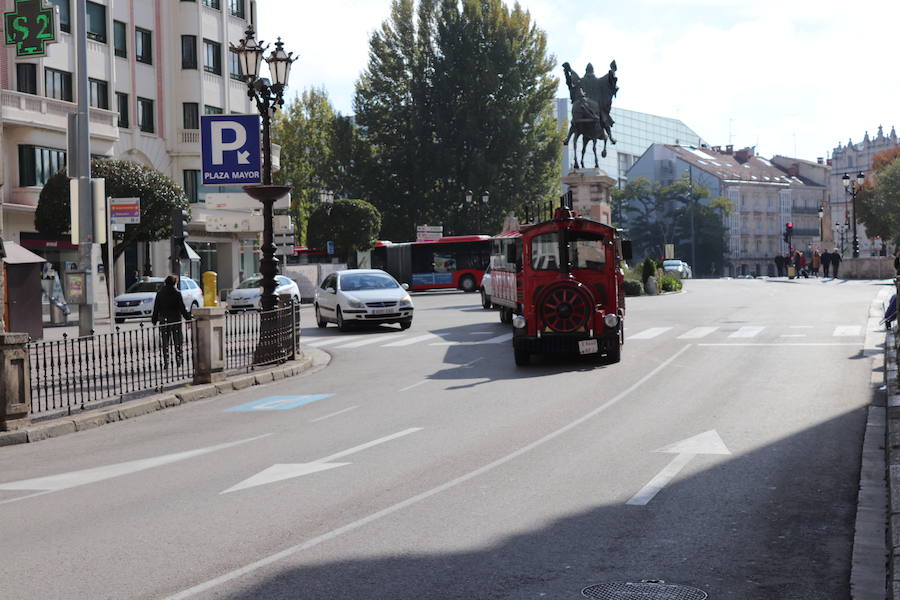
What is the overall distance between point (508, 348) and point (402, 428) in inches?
403

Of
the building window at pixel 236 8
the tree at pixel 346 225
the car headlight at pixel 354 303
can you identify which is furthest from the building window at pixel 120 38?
the car headlight at pixel 354 303

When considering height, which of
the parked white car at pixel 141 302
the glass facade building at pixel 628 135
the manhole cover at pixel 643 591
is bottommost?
the manhole cover at pixel 643 591

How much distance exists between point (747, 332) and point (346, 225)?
40.3 metres

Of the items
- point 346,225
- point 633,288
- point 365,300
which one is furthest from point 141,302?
point 346,225

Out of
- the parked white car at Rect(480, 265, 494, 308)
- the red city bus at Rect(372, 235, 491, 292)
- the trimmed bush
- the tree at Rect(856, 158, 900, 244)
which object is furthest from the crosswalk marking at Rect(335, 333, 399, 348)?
the tree at Rect(856, 158, 900, 244)

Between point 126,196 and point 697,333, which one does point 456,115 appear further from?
point 697,333

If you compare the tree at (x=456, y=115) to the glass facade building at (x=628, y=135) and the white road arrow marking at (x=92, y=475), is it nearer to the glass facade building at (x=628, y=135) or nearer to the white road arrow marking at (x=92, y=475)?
the white road arrow marking at (x=92, y=475)

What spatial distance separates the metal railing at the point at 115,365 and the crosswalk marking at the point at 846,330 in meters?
13.7

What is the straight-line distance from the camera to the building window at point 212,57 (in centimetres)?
5362

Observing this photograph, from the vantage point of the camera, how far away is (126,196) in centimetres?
4025

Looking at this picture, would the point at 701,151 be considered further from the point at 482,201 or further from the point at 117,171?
the point at 117,171

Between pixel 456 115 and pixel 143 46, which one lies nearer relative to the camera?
pixel 143 46

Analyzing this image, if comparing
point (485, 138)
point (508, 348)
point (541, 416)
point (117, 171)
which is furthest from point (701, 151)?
A: point (541, 416)

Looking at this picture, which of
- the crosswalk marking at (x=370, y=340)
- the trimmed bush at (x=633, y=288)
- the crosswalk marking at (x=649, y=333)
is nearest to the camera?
the crosswalk marking at (x=649, y=333)
